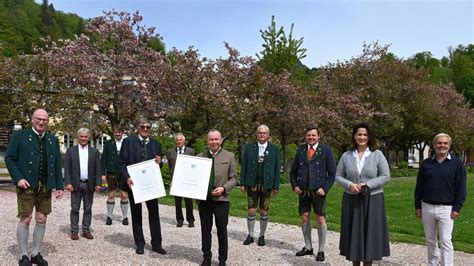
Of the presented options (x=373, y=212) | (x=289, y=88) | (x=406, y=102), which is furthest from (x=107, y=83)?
(x=406, y=102)

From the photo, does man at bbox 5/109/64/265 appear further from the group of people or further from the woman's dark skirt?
the woman's dark skirt

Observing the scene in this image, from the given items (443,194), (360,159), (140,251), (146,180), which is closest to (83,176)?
(146,180)

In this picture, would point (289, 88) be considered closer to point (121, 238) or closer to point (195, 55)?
point (195, 55)

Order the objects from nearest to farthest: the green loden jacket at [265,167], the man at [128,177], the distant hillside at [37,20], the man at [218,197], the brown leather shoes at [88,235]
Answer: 1. the man at [218,197]
2. the man at [128,177]
3. the green loden jacket at [265,167]
4. the brown leather shoes at [88,235]
5. the distant hillside at [37,20]

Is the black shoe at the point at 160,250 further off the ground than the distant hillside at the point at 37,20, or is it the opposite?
the distant hillside at the point at 37,20

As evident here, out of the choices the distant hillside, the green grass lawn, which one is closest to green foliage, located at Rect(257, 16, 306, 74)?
the green grass lawn

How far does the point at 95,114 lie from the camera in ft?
55.4

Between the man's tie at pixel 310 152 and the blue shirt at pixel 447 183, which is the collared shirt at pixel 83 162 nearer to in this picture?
the man's tie at pixel 310 152

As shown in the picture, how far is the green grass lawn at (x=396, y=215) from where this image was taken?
924 cm

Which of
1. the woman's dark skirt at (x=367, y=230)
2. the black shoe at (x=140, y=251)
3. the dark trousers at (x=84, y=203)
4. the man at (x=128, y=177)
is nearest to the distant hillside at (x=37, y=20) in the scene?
the dark trousers at (x=84, y=203)

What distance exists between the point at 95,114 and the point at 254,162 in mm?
10662

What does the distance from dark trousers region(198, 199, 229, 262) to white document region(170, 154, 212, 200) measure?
29 cm

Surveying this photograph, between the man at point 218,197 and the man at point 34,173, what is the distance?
2.11 meters

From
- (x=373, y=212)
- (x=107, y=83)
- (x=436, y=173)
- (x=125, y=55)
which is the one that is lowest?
(x=373, y=212)
